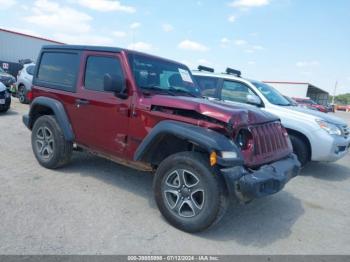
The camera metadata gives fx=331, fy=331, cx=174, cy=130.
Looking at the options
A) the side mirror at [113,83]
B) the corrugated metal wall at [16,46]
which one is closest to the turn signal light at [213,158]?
the side mirror at [113,83]

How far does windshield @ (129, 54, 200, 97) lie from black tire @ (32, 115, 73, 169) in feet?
5.48

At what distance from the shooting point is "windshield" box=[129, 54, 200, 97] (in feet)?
14.7

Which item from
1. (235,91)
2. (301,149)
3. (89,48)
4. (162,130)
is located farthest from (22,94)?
(162,130)

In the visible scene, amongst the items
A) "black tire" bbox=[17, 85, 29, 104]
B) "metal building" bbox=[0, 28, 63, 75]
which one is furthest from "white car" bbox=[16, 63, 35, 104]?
"metal building" bbox=[0, 28, 63, 75]

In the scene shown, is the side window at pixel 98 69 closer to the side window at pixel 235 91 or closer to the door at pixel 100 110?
the door at pixel 100 110

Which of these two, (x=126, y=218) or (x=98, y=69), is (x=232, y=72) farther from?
(x=126, y=218)

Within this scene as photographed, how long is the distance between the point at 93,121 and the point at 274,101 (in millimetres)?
4166

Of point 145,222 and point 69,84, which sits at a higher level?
point 69,84

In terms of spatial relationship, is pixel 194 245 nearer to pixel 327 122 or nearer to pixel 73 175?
pixel 73 175

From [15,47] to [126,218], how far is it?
86.1 feet

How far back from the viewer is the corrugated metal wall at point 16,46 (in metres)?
25.2

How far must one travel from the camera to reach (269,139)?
4074mm

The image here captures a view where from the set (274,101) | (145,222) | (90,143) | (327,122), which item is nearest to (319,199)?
(327,122)

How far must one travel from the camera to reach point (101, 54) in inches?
187
